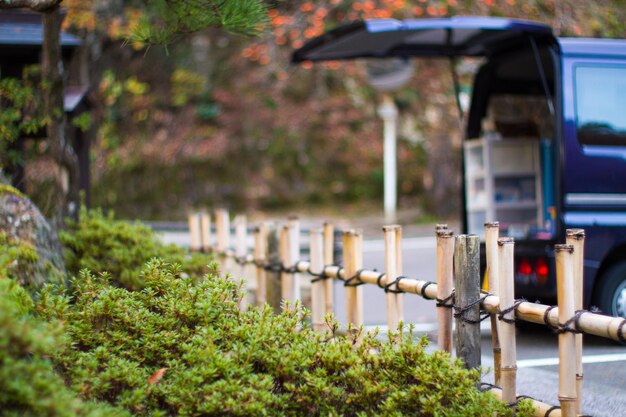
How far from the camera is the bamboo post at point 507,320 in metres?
3.88

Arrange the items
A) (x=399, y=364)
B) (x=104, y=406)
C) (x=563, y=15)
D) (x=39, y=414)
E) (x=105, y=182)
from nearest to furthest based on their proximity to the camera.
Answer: (x=39, y=414), (x=104, y=406), (x=399, y=364), (x=563, y=15), (x=105, y=182)

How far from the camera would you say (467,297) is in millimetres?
4094

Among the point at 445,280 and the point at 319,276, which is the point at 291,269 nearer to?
the point at 319,276

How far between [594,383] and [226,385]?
3.11m

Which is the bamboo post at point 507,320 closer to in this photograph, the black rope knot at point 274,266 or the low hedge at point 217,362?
the low hedge at point 217,362

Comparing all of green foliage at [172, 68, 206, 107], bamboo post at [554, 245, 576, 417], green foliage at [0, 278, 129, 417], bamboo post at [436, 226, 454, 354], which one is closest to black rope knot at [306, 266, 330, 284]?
bamboo post at [436, 226, 454, 354]

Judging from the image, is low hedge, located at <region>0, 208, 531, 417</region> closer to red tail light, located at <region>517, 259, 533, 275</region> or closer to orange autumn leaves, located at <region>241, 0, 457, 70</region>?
red tail light, located at <region>517, 259, 533, 275</region>

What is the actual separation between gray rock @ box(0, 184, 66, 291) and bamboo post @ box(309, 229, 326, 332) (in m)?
1.71

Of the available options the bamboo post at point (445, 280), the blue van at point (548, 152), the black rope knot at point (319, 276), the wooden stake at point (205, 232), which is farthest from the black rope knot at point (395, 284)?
the wooden stake at point (205, 232)

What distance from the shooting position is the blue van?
21.8 feet

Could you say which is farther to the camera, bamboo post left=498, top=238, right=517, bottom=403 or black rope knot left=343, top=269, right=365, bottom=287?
black rope knot left=343, top=269, right=365, bottom=287

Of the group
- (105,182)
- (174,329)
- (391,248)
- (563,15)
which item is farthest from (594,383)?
(105,182)

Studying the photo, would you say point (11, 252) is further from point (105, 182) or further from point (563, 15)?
point (105, 182)

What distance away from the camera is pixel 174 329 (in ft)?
12.5
